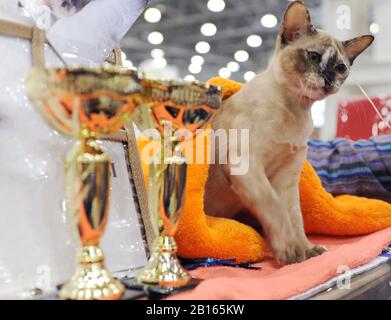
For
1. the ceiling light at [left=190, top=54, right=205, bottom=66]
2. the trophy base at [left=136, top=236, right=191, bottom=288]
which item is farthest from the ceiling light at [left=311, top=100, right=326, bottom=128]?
the ceiling light at [left=190, top=54, right=205, bottom=66]

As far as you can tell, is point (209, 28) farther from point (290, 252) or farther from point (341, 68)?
point (290, 252)

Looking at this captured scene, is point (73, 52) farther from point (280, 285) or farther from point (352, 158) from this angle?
point (352, 158)

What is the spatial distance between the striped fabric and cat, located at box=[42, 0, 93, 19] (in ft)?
2.81

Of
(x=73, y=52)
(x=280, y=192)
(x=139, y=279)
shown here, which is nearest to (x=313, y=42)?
(x=280, y=192)

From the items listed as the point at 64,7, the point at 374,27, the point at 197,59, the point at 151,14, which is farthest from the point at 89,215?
the point at 197,59

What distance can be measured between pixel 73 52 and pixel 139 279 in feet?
1.21

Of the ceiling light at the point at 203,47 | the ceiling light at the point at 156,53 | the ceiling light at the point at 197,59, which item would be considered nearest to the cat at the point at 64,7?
the ceiling light at the point at 203,47

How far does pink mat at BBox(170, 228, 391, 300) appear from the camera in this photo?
594mm

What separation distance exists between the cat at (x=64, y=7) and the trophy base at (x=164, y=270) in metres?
0.43

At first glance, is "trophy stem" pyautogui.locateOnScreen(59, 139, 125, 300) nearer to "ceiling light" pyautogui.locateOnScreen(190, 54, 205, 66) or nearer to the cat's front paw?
the cat's front paw

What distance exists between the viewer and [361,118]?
179cm

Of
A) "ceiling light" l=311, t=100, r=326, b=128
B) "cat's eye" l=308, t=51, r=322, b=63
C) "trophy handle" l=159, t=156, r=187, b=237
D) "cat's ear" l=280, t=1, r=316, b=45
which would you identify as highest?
"cat's ear" l=280, t=1, r=316, b=45

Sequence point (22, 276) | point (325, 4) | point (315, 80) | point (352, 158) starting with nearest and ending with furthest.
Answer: point (22, 276)
point (315, 80)
point (352, 158)
point (325, 4)

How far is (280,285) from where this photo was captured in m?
0.64
